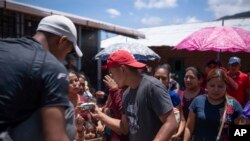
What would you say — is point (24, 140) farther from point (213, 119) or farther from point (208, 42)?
point (208, 42)

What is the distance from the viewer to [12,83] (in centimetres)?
172

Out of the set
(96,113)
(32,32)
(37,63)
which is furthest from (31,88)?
(32,32)

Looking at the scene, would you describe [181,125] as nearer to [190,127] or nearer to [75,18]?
[190,127]

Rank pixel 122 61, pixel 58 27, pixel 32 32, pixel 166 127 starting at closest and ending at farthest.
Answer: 1. pixel 58 27
2. pixel 166 127
3. pixel 122 61
4. pixel 32 32

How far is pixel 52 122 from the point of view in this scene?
1755mm

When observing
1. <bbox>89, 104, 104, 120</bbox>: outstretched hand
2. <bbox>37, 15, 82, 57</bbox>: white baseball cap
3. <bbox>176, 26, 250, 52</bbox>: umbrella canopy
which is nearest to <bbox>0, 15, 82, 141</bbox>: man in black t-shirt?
<bbox>37, 15, 82, 57</bbox>: white baseball cap

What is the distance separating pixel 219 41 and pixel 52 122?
5.29 metres

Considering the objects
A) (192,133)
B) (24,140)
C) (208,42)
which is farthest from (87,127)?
(208,42)

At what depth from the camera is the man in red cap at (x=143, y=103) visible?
2762 millimetres

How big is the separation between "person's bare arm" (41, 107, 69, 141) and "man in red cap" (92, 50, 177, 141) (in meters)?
1.15

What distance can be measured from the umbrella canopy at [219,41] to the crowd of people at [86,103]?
1038 millimetres

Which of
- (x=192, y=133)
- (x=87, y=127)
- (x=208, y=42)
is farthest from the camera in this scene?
(x=208, y=42)

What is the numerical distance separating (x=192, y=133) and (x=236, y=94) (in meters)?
2.50

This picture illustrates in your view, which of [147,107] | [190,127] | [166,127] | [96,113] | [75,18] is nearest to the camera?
[166,127]
